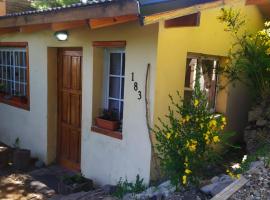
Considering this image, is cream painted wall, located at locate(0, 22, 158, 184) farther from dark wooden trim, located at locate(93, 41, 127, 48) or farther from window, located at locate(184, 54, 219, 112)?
window, located at locate(184, 54, 219, 112)

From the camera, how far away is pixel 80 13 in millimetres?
4391

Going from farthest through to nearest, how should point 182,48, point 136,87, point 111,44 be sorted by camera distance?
point 111,44
point 182,48
point 136,87

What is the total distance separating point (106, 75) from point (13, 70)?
11.8ft

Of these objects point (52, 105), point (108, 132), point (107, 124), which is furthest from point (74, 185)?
point (52, 105)

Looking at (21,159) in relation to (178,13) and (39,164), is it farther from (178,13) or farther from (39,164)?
(178,13)

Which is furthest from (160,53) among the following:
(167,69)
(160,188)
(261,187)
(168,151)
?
(261,187)

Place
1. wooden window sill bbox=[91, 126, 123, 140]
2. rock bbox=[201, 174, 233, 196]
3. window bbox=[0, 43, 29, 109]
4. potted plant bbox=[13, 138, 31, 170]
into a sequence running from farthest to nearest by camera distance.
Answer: window bbox=[0, 43, 29, 109] → potted plant bbox=[13, 138, 31, 170] → wooden window sill bbox=[91, 126, 123, 140] → rock bbox=[201, 174, 233, 196]

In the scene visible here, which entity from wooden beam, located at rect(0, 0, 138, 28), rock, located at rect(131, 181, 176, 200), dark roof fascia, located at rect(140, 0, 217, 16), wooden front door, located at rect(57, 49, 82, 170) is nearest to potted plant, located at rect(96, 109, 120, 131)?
wooden front door, located at rect(57, 49, 82, 170)

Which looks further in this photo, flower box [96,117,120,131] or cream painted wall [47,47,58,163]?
cream painted wall [47,47,58,163]

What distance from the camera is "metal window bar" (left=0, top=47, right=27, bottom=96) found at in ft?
26.0

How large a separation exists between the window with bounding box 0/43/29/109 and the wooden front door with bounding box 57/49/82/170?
1131 mm

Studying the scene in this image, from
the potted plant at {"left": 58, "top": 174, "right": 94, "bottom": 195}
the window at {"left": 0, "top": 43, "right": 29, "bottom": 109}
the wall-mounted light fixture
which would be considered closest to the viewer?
the potted plant at {"left": 58, "top": 174, "right": 94, "bottom": 195}

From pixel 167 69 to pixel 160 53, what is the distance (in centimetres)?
32

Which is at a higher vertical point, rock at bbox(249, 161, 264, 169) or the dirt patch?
rock at bbox(249, 161, 264, 169)
